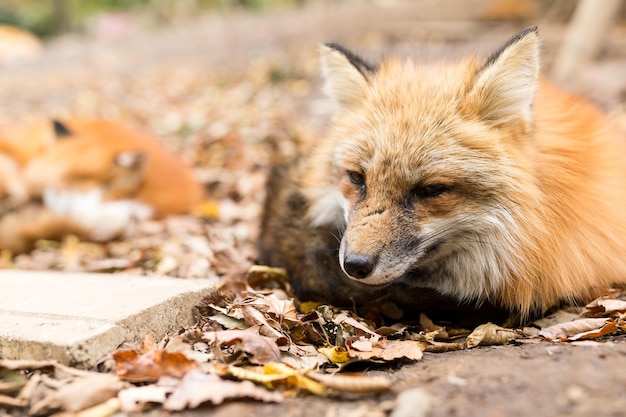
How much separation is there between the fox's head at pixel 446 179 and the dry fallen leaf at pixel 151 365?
0.67 m

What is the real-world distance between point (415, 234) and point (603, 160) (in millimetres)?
1020

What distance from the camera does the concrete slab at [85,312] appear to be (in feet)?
6.38

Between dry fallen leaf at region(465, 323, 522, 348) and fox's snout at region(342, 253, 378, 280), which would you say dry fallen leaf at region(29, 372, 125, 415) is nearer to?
fox's snout at region(342, 253, 378, 280)

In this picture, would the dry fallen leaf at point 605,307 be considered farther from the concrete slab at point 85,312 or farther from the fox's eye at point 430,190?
the concrete slab at point 85,312

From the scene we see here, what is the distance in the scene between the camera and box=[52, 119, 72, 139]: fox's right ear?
16.0ft

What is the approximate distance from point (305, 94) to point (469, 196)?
224 inches

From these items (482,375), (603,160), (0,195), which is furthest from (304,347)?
(0,195)

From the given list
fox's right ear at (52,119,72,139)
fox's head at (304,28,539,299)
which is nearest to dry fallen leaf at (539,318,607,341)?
fox's head at (304,28,539,299)

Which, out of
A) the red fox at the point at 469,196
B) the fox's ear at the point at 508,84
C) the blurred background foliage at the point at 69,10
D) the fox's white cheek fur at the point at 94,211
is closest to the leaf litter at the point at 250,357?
the red fox at the point at 469,196

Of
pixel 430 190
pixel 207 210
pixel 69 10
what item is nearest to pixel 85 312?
pixel 430 190

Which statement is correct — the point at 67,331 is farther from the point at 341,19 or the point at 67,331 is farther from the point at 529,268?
the point at 341,19

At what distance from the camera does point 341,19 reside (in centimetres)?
1301

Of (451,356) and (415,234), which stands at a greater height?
(415,234)

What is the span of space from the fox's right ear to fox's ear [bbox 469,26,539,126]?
11.9 feet
